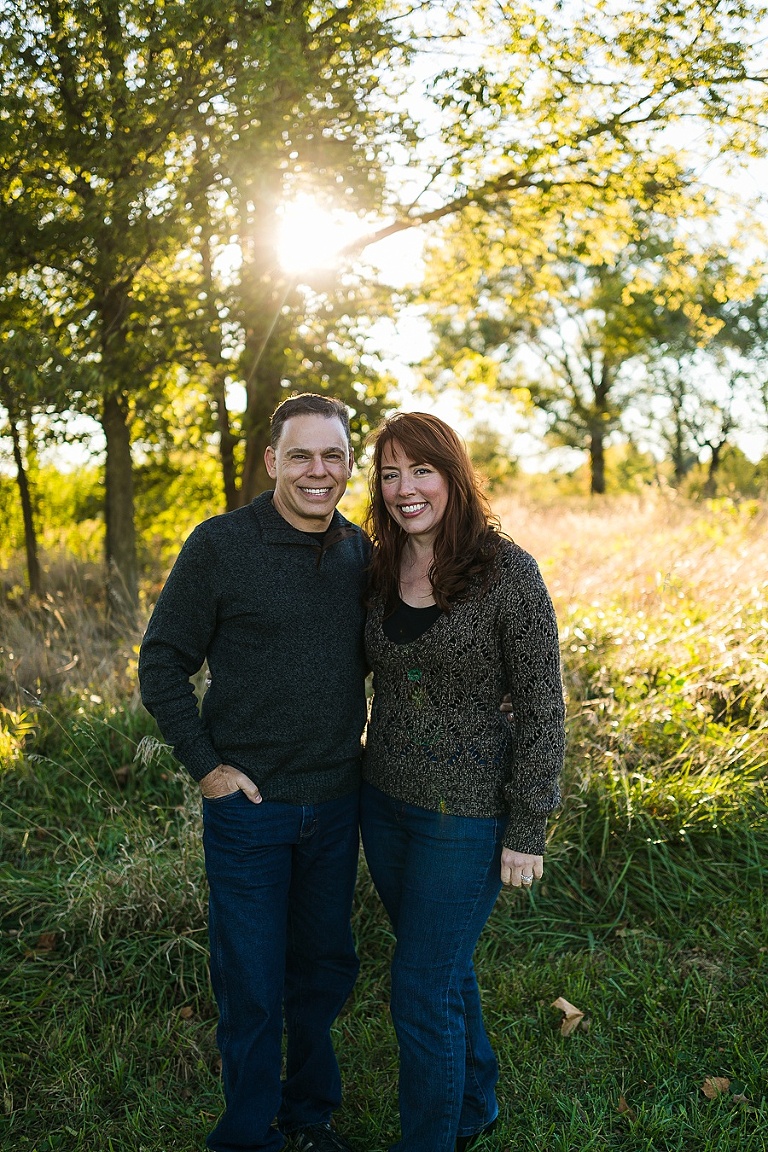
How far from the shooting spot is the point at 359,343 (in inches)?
357

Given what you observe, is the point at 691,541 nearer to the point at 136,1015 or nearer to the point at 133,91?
the point at 133,91

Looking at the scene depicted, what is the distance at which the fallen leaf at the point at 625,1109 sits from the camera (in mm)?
3006

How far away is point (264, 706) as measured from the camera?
2646 millimetres

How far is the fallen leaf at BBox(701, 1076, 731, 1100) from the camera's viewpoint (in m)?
3.04

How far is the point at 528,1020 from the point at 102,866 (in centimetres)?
189

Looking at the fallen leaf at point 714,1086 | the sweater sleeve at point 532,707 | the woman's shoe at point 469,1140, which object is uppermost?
the sweater sleeve at point 532,707

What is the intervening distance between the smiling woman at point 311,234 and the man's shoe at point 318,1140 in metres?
6.53

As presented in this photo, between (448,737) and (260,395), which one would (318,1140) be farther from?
(260,395)

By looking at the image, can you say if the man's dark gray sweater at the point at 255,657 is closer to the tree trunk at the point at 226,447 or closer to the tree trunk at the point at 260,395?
the tree trunk at the point at 260,395

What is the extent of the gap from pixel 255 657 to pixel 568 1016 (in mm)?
1905

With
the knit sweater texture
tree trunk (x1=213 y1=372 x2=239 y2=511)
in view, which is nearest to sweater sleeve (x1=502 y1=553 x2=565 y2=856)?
the knit sweater texture

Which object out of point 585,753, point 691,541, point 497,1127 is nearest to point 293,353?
point 691,541

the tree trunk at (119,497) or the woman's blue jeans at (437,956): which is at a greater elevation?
the tree trunk at (119,497)

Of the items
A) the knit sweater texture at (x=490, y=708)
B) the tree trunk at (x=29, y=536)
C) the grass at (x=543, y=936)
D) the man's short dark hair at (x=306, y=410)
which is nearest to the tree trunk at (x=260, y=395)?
the tree trunk at (x=29, y=536)
